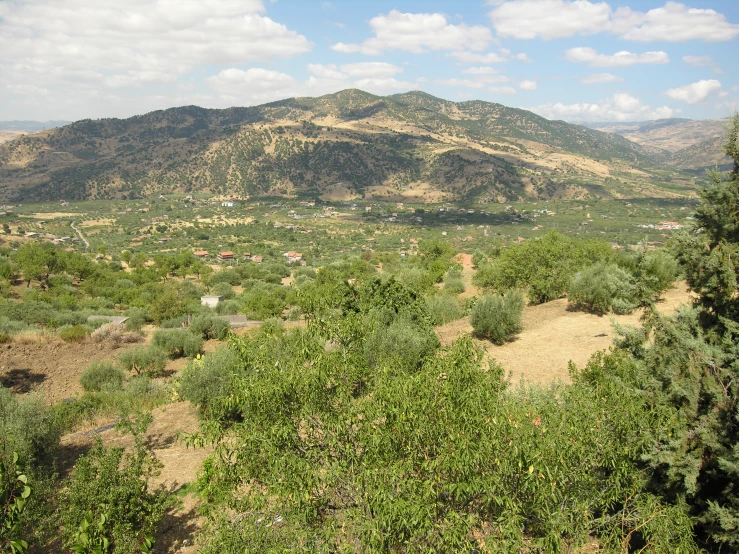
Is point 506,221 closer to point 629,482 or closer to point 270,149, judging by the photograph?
point 270,149

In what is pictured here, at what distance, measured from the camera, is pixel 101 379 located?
18.6m

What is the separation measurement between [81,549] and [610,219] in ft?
400

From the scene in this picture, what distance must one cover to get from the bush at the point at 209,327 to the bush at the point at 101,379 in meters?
7.32

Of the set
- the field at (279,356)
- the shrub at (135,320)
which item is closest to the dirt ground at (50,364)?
the field at (279,356)

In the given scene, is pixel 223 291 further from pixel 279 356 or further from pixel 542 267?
pixel 279 356

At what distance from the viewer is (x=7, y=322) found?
82.7ft

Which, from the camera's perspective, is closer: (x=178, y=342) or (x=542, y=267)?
(x=178, y=342)

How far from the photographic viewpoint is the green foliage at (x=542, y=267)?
1003 inches

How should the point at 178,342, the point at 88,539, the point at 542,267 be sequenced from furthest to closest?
1. the point at 542,267
2. the point at 178,342
3. the point at 88,539

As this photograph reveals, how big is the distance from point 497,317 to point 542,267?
8.05 metres

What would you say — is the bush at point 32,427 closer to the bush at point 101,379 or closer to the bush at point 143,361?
the bush at point 101,379

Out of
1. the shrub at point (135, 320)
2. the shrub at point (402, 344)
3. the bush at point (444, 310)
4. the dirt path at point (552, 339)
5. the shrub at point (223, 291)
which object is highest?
the shrub at point (402, 344)

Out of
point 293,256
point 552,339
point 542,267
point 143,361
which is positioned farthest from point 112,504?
point 293,256

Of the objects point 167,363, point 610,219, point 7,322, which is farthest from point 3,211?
point 610,219
